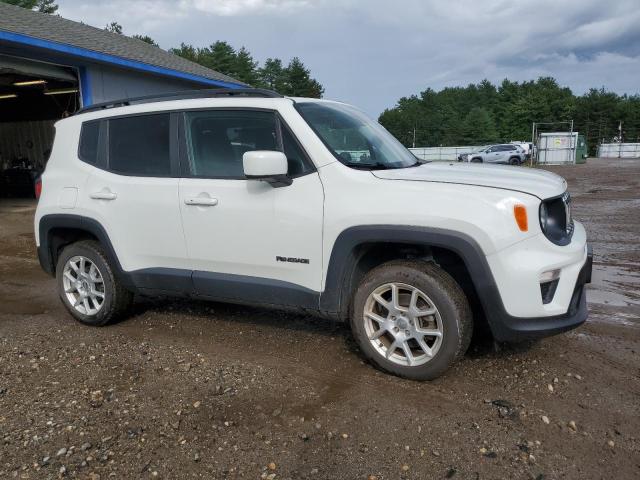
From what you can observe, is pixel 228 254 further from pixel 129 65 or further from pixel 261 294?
pixel 129 65

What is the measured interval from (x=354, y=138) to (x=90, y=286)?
8.85 feet

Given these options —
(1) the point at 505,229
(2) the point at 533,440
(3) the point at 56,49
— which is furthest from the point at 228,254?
(3) the point at 56,49

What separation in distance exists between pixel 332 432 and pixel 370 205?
1.39 m

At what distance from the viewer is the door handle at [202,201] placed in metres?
3.85

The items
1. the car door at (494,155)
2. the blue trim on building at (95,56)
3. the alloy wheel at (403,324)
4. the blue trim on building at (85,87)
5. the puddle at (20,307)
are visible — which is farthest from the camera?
the car door at (494,155)

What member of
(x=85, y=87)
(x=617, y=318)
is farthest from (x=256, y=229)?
(x=85, y=87)

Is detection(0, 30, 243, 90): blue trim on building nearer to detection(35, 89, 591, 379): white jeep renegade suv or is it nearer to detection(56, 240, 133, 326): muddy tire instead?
detection(35, 89, 591, 379): white jeep renegade suv

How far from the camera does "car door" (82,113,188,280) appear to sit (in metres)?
4.11

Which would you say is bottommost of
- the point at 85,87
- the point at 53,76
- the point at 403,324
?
the point at 403,324

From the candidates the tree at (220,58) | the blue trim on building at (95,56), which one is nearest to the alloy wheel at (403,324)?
the blue trim on building at (95,56)

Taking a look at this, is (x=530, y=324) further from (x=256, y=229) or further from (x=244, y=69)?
(x=244, y=69)

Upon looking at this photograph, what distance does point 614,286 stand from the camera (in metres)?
5.68

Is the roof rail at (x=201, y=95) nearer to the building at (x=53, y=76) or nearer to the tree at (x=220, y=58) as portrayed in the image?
the building at (x=53, y=76)

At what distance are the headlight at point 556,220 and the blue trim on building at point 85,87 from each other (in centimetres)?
1114
